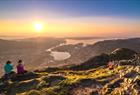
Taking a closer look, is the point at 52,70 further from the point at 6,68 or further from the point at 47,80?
the point at 47,80

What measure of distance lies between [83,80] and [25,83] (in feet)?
30.0

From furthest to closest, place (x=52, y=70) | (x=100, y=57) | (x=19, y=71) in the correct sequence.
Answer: (x=100, y=57) < (x=52, y=70) < (x=19, y=71)

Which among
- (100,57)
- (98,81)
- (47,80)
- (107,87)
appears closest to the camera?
(107,87)

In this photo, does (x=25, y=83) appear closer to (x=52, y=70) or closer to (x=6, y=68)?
(x=6, y=68)

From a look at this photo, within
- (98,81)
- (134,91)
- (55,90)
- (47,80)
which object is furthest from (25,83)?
(134,91)

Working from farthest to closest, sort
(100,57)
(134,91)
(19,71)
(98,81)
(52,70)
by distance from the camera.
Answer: (100,57)
(52,70)
(19,71)
(98,81)
(134,91)

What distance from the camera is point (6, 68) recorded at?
47.1 meters

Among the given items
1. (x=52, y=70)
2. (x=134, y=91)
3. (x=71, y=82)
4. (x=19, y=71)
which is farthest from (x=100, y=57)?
(x=134, y=91)

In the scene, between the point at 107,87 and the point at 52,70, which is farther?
the point at 52,70

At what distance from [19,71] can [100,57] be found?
81.0ft

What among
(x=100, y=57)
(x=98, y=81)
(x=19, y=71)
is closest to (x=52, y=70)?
(x=19, y=71)

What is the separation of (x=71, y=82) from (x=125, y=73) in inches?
303

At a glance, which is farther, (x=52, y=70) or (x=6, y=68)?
(x=52, y=70)

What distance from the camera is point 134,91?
102 feet
